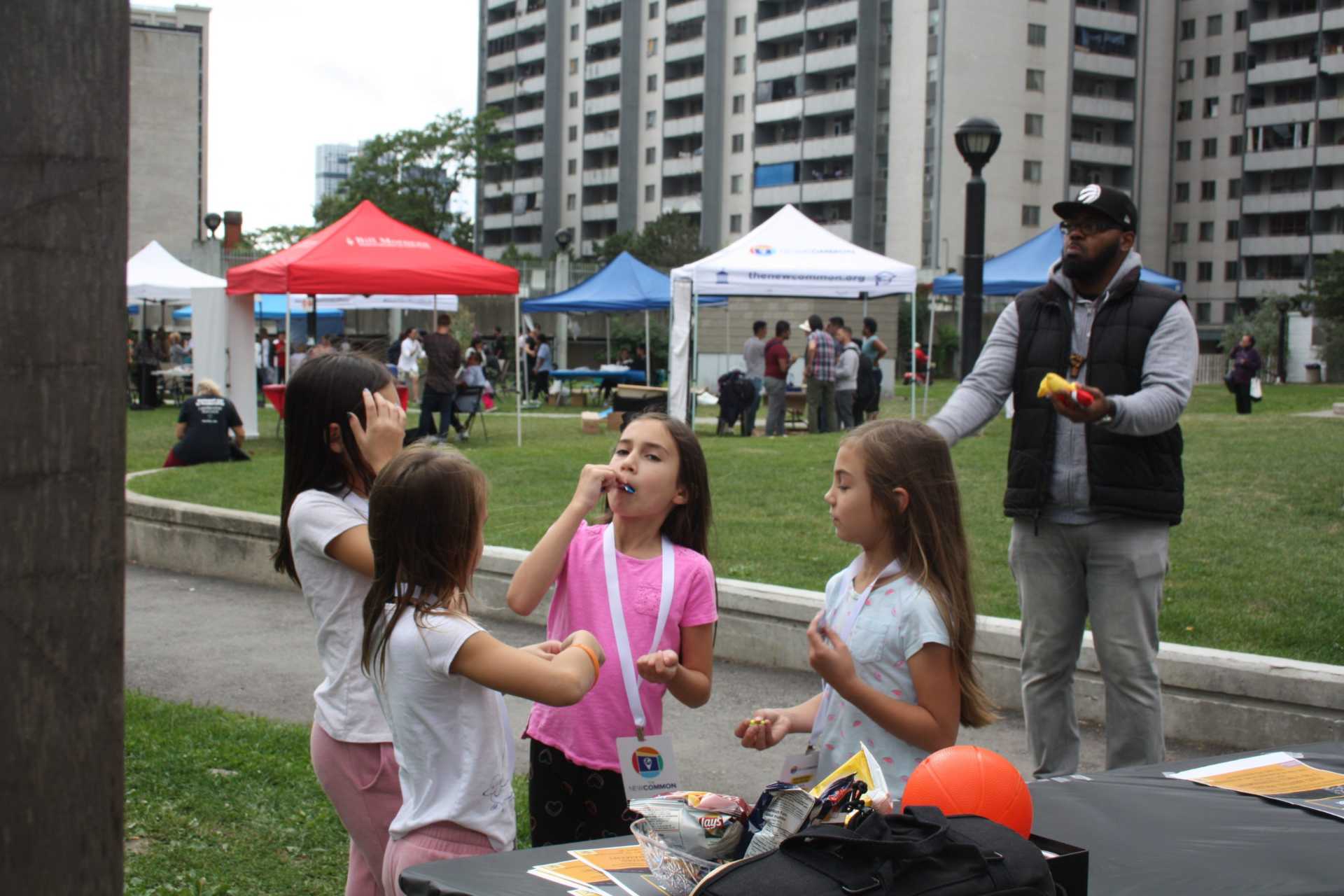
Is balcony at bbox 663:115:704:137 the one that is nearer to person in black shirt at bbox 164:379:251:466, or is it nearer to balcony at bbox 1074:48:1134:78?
balcony at bbox 1074:48:1134:78

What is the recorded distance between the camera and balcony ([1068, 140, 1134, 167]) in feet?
268

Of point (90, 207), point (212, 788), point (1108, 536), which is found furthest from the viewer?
point (212, 788)

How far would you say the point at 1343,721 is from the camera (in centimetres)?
511

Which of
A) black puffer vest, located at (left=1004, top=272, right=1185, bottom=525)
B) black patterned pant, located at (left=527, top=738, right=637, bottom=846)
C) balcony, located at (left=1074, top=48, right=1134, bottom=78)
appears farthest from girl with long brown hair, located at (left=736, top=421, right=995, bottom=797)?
balcony, located at (left=1074, top=48, right=1134, bottom=78)

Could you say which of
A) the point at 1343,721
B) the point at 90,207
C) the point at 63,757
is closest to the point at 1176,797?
the point at 63,757

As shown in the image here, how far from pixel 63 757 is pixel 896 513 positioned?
1911mm

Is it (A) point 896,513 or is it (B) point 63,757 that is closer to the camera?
(B) point 63,757

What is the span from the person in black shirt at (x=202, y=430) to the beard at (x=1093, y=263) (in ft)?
38.9

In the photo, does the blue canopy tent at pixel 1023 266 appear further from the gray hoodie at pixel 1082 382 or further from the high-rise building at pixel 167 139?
the high-rise building at pixel 167 139

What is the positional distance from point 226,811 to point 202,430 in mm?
10712

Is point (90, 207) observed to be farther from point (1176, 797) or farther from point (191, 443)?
point (191, 443)

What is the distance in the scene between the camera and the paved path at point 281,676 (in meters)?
5.40

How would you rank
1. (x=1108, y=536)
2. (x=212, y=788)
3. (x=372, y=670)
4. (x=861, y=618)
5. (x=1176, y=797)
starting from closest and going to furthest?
(x=1176, y=797)
(x=372, y=670)
(x=861, y=618)
(x=1108, y=536)
(x=212, y=788)

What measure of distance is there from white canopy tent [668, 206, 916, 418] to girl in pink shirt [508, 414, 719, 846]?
A: 49.0 feet
